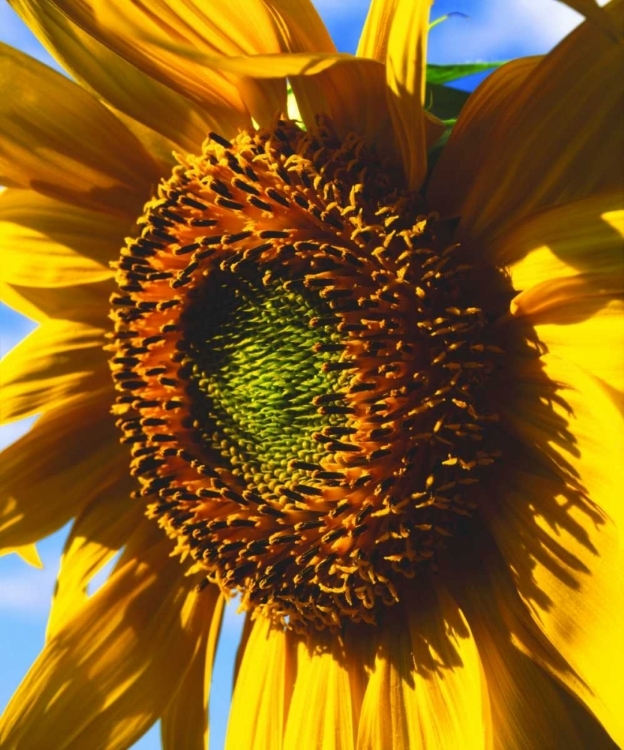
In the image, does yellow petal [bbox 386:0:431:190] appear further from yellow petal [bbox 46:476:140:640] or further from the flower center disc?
yellow petal [bbox 46:476:140:640]

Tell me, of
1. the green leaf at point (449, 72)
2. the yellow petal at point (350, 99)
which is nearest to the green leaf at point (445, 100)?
the green leaf at point (449, 72)

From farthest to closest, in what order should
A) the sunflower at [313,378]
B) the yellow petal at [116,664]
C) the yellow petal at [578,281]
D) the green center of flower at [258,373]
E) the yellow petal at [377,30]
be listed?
1. the yellow petal at [116,664]
2. the green center of flower at [258,373]
3. the yellow petal at [377,30]
4. the sunflower at [313,378]
5. the yellow petal at [578,281]

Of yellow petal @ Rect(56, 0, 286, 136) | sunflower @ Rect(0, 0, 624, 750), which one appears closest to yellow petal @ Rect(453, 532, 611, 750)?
sunflower @ Rect(0, 0, 624, 750)

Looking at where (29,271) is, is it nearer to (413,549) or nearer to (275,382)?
(275,382)

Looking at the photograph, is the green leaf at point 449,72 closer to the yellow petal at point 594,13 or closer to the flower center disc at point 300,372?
the flower center disc at point 300,372

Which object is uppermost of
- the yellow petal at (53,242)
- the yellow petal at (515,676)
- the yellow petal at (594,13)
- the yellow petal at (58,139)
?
the yellow petal at (58,139)

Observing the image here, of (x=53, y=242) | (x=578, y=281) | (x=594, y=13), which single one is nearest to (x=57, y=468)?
(x=53, y=242)

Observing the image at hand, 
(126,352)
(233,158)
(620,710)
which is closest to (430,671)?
(620,710)
